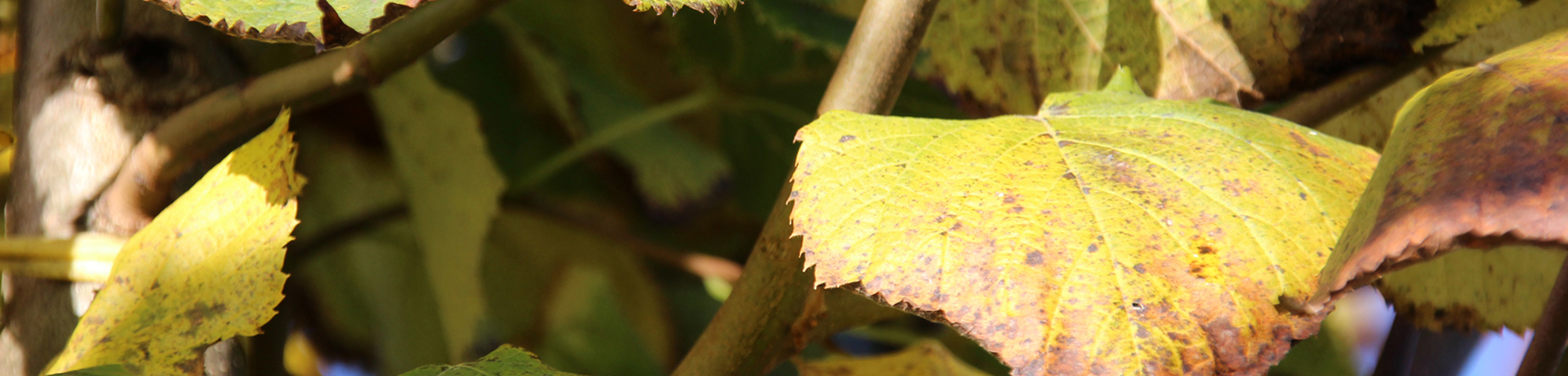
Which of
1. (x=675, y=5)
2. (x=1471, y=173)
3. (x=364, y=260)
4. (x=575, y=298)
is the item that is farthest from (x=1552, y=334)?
(x=364, y=260)

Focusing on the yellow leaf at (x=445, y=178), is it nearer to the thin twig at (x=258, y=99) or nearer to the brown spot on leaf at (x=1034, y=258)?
the thin twig at (x=258, y=99)

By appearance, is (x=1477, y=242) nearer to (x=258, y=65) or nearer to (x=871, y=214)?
(x=871, y=214)

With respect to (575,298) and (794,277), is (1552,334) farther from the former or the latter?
(575,298)

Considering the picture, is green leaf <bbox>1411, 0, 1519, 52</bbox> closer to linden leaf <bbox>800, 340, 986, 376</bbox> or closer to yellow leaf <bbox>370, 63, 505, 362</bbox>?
linden leaf <bbox>800, 340, 986, 376</bbox>

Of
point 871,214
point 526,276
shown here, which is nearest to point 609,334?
point 526,276

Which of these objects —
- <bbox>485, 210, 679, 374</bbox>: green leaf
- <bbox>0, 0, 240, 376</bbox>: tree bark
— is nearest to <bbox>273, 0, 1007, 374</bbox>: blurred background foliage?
<bbox>485, 210, 679, 374</bbox>: green leaf

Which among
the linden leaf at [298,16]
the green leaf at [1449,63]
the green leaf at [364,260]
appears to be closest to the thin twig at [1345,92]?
the green leaf at [1449,63]

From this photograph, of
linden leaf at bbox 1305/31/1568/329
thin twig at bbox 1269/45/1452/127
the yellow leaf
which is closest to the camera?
linden leaf at bbox 1305/31/1568/329
